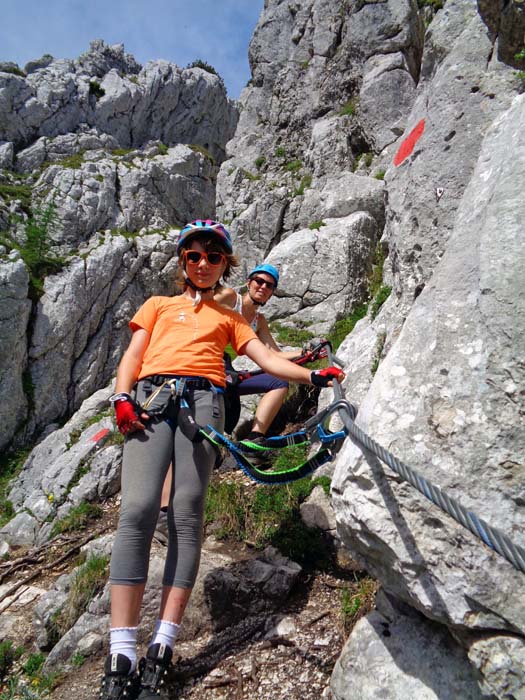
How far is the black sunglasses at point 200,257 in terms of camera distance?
461cm

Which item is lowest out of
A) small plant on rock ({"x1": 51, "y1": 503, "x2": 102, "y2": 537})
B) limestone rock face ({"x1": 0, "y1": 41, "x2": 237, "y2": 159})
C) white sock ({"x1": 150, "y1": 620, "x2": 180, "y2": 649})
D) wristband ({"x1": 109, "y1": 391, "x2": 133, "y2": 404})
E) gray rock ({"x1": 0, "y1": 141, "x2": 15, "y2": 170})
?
small plant on rock ({"x1": 51, "y1": 503, "x2": 102, "y2": 537})

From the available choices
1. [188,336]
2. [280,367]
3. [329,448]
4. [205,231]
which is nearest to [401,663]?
[329,448]

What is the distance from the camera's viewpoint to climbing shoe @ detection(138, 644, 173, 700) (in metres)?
2.98

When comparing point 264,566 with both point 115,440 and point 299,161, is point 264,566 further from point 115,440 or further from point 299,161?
point 299,161

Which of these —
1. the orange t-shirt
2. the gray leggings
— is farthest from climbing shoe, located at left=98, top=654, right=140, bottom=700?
the orange t-shirt

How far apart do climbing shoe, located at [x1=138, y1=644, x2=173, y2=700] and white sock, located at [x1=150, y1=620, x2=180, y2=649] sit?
0.03m

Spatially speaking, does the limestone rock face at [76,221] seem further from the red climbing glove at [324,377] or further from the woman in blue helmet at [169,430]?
the red climbing glove at [324,377]

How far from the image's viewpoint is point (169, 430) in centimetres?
384

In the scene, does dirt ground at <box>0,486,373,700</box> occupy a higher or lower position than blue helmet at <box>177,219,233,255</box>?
lower

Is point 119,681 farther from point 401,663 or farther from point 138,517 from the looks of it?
point 401,663

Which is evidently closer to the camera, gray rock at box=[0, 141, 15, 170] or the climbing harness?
the climbing harness

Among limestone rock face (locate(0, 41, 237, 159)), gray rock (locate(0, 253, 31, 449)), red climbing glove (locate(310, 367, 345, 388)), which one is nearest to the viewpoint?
red climbing glove (locate(310, 367, 345, 388))

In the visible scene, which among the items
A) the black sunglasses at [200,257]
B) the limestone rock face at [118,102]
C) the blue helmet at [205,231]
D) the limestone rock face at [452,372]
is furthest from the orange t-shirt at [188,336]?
the limestone rock face at [118,102]

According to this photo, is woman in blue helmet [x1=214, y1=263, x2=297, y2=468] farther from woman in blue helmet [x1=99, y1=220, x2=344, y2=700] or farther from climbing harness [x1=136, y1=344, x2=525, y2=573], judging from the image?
climbing harness [x1=136, y1=344, x2=525, y2=573]
